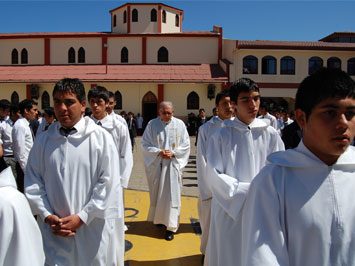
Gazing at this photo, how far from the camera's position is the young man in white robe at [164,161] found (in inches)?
248

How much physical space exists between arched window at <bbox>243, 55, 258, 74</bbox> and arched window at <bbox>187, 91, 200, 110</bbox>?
410cm

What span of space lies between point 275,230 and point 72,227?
1.89 meters

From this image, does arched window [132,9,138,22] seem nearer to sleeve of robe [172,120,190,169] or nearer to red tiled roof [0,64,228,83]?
red tiled roof [0,64,228,83]

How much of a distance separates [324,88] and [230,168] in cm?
182

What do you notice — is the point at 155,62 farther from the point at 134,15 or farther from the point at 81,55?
the point at 81,55

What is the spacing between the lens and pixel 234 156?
3.66 metres

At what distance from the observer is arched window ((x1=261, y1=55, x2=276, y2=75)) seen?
3062 centimetres

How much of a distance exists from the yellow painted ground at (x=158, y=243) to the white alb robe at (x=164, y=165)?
288 millimetres

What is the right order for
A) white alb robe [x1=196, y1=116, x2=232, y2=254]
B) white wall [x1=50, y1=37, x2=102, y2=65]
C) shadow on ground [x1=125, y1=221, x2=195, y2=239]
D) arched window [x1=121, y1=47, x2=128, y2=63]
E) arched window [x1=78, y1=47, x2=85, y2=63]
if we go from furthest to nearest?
arched window [x1=78, y1=47, x2=85, y2=63]
white wall [x1=50, y1=37, x2=102, y2=65]
arched window [x1=121, y1=47, x2=128, y2=63]
shadow on ground [x1=125, y1=221, x2=195, y2=239]
white alb robe [x1=196, y1=116, x2=232, y2=254]

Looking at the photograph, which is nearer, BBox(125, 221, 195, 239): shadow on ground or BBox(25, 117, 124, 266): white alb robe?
BBox(25, 117, 124, 266): white alb robe

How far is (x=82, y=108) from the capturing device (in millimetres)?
3564

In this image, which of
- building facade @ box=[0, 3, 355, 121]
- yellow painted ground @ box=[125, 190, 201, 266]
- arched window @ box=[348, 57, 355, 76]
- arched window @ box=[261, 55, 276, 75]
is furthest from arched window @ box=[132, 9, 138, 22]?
yellow painted ground @ box=[125, 190, 201, 266]

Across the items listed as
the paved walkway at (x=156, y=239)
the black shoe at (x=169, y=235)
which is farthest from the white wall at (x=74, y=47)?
the black shoe at (x=169, y=235)

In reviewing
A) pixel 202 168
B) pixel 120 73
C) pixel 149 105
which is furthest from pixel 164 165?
pixel 120 73
